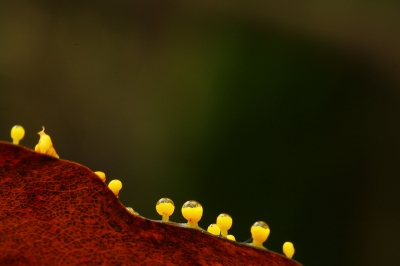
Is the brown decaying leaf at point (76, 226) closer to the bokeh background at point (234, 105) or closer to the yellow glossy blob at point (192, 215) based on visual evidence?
the yellow glossy blob at point (192, 215)

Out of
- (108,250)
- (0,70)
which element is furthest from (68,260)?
(0,70)

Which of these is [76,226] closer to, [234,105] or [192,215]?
[192,215]

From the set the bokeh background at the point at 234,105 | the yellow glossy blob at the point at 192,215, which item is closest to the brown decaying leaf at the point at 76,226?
the yellow glossy blob at the point at 192,215

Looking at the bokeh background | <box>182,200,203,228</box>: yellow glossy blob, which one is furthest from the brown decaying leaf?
the bokeh background

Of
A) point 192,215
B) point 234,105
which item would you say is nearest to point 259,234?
point 192,215

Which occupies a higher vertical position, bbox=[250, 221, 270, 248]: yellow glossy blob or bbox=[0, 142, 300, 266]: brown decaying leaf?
bbox=[250, 221, 270, 248]: yellow glossy blob

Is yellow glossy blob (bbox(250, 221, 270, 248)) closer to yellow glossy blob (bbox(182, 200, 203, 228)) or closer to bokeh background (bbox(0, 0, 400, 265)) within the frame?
yellow glossy blob (bbox(182, 200, 203, 228))
